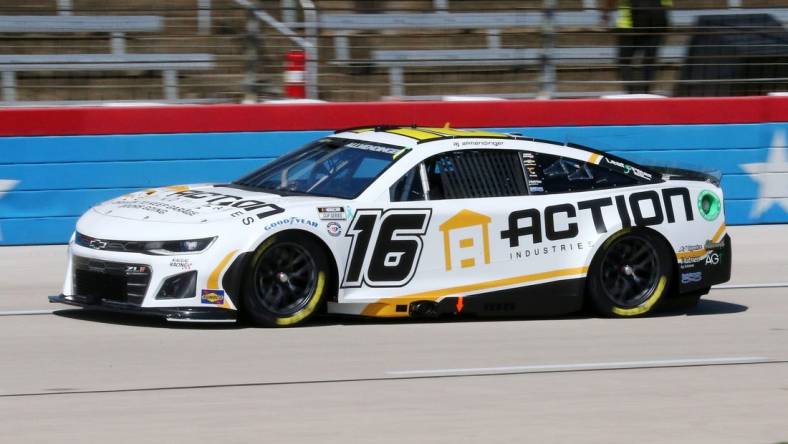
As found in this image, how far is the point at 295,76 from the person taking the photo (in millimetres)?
12422

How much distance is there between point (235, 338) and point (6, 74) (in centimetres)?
510

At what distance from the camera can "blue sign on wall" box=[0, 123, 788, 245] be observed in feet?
37.5

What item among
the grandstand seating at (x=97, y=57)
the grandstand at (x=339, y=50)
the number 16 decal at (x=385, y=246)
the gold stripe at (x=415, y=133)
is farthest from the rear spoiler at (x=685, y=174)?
the grandstand seating at (x=97, y=57)

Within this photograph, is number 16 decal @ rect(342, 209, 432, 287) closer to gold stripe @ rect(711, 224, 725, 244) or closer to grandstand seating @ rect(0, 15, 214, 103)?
gold stripe @ rect(711, 224, 725, 244)

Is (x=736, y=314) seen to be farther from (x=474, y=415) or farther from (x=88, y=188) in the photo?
(x=88, y=188)

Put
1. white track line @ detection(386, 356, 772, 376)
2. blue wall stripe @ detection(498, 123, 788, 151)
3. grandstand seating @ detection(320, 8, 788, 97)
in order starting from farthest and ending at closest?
blue wall stripe @ detection(498, 123, 788, 151)
grandstand seating @ detection(320, 8, 788, 97)
white track line @ detection(386, 356, 772, 376)

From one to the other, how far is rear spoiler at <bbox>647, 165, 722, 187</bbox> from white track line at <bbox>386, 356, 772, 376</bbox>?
6.41 feet

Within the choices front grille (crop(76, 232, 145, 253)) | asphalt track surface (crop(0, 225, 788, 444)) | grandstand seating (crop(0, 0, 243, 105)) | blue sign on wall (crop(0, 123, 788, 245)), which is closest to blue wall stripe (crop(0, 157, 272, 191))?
blue sign on wall (crop(0, 123, 788, 245))

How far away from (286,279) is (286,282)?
0.07 feet

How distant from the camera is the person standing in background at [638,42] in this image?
13.2 meters

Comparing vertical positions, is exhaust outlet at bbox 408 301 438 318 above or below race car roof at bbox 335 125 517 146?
below

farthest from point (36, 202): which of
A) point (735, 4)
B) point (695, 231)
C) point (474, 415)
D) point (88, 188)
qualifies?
point (735, 4)

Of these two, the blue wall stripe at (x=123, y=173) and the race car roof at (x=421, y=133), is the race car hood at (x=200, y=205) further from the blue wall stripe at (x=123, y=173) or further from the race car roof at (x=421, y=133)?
the blue wall stripe at (x=123, y=173)

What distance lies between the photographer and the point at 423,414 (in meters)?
5.99
